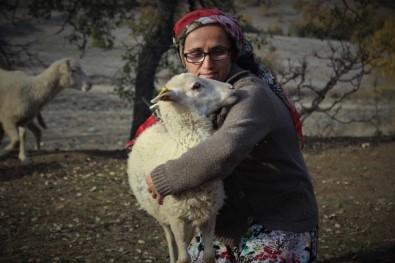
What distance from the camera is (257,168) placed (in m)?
2.57

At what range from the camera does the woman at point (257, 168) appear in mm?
2492

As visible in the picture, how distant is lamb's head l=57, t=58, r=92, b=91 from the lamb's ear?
6.97 m

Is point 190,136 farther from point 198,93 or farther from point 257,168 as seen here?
point 257,168

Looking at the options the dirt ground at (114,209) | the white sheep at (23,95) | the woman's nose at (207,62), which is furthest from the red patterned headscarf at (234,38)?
the white sheep at (23,95)

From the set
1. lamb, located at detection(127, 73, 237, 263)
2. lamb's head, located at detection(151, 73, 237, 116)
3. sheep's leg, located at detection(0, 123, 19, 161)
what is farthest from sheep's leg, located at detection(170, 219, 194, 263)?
sheep's leg, located at detection(0, 123, 19, 161)

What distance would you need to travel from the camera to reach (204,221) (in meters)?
2.48

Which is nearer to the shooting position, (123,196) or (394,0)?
(123,196)

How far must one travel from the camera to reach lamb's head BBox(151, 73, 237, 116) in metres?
2.43

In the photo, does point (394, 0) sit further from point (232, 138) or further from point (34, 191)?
point (232, 138)

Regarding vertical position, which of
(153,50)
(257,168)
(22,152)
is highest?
(257,168)

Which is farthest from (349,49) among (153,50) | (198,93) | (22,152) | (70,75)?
(198,93)

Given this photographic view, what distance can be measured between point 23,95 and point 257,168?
673cm

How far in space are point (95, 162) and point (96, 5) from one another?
268 cm

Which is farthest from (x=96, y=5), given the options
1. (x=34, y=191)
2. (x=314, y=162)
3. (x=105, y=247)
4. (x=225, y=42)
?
(x=225, y=42)
